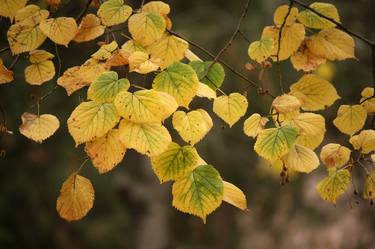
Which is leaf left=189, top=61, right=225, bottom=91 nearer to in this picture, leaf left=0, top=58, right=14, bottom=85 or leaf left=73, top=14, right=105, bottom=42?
leaf left=73, top=14, right=105, bottom=42

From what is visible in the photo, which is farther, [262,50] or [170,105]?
[262,50]

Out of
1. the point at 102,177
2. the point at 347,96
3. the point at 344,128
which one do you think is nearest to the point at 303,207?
the point at 347,96

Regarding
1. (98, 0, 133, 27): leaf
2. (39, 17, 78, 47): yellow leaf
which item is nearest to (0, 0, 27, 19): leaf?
(39, 17, 78, 47): yellow leaf

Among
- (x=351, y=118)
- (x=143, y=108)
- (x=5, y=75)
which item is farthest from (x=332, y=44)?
(x=5, y=75)

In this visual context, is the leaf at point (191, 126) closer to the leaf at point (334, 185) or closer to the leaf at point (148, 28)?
the leaf at point (148, 28)

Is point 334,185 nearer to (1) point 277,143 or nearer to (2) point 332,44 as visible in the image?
(1) point 277,143

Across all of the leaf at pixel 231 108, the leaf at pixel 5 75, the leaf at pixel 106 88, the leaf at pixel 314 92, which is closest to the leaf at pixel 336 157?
the leaf at pixel 314 92
